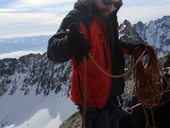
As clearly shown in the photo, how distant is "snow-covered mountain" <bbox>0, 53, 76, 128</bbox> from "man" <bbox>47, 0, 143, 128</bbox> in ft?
456

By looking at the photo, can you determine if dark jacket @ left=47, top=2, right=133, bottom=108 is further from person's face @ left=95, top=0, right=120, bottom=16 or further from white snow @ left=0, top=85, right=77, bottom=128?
white snow @ left=0, top=85, right=77, bottom=128

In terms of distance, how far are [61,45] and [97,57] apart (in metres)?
0.89

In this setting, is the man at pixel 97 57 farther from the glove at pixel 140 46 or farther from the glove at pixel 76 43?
the glove at pixel 140 46

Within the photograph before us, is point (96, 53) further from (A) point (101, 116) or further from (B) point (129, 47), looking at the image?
(B) point (129, 47)

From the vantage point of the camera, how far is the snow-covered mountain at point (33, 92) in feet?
510

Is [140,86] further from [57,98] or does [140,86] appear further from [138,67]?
[57,98]

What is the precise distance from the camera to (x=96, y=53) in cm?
590

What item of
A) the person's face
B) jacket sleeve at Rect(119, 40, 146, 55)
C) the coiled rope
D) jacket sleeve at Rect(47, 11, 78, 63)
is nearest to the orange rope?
the coiled rope

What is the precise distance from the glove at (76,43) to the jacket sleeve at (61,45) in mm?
77

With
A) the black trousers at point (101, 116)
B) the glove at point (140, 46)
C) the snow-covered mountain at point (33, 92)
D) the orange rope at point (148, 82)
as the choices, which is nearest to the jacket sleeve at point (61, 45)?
the black trousers at point (101, 116)

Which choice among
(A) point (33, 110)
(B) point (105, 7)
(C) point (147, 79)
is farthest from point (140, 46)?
(A) point (33, 110)

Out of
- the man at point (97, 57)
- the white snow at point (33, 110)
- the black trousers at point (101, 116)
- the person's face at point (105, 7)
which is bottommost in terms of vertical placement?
the white snow at point (33, 110)

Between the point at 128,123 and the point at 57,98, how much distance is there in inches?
6058

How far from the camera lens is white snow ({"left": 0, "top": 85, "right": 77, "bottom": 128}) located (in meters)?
151
